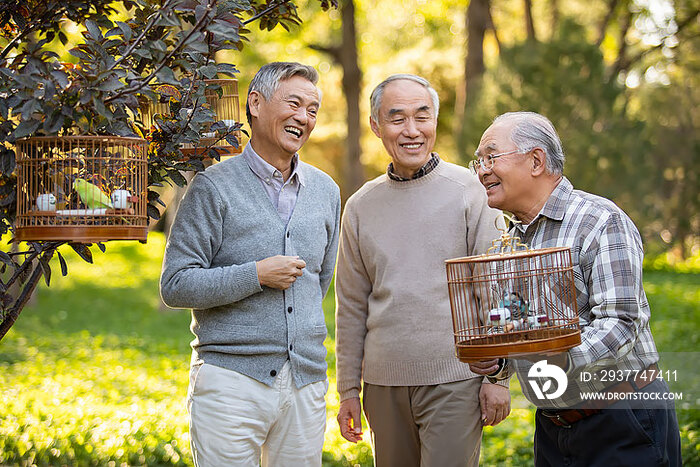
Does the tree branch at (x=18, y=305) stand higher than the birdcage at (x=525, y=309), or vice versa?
the tree branch at (x=18, y=305)

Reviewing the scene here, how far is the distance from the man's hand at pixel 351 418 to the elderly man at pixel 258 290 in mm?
337

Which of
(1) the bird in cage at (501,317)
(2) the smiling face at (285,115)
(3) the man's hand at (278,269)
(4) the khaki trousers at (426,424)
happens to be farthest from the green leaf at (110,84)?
(4) the khaki trousers at (426,424)

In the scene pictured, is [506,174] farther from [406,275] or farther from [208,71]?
[208,71]

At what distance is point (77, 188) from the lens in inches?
121

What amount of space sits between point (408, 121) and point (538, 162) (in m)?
0.84

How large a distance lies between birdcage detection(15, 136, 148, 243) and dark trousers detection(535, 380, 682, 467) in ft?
6.15

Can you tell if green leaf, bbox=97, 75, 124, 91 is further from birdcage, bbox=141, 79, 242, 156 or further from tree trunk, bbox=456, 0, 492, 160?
tree trunk, bbox=456, 0, 492, 160

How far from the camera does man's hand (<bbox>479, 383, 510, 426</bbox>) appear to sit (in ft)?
11.8

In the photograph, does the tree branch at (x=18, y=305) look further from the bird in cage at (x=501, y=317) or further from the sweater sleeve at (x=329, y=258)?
the bird in cage at (x=501, y=317)

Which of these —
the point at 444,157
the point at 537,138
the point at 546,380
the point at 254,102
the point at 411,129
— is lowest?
the point at 546,380

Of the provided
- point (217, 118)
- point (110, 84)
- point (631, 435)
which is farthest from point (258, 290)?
point (631, 435)

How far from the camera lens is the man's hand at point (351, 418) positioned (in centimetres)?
399

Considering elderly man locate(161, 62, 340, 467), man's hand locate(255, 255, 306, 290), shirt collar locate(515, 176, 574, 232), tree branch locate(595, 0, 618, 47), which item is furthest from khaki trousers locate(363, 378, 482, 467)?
tree branch locate(595, 0, 618, 47)

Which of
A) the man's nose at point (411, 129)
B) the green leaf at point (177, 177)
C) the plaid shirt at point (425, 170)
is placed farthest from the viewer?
the plaid shirt at point (425, 170)
